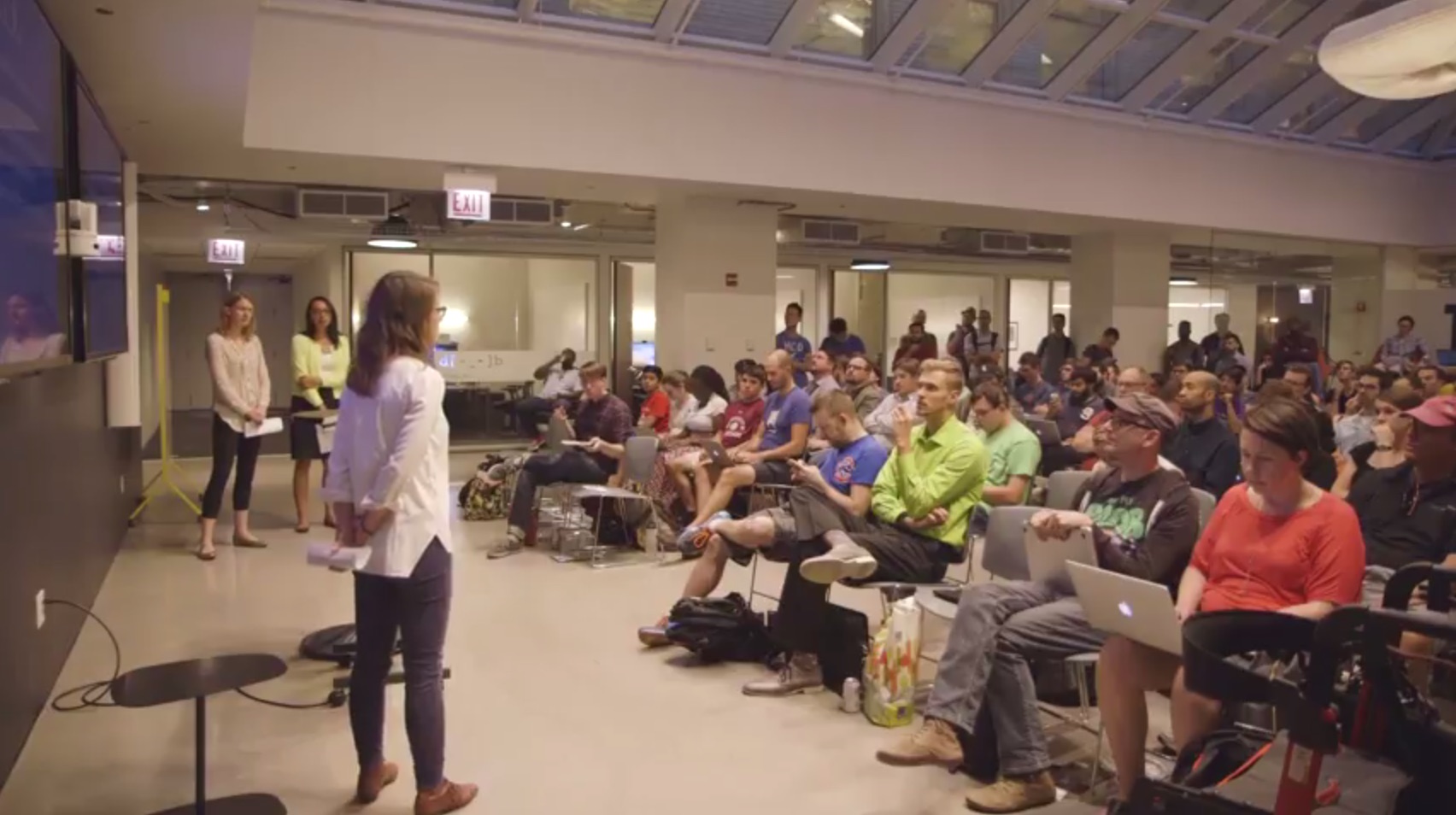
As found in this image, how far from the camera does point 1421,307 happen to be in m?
13.9

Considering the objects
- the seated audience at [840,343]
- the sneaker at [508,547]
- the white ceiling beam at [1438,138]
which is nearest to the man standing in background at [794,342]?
the seated audience at [840,343]

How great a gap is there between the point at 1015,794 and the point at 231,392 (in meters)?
5.49

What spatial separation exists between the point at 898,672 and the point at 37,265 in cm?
324

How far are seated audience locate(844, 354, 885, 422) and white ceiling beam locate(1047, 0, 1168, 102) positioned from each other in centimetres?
428

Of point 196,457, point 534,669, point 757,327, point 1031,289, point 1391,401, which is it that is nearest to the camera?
point 534,669

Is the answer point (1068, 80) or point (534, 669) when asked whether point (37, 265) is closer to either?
point (534, 669)

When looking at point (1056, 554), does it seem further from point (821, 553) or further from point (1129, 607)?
point (821, 553)

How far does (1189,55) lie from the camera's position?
1010 centimetres

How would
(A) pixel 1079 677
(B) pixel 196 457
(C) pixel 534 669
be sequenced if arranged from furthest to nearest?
(B) pixel 196 457
(C) pixel 534 669
(A) pixel 1079 677

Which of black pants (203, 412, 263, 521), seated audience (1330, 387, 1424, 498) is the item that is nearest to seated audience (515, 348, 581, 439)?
black pants (203, 412, 263, 521)

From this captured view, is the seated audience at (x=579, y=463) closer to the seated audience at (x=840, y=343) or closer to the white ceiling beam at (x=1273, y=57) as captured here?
the seated audience at (x=840, y=343)

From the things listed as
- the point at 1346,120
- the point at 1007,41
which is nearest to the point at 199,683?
the point at 1007,41

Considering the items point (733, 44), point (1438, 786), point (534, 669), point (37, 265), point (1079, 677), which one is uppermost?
point (733, 44)

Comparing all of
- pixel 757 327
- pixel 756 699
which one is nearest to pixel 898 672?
pixel 756 699
